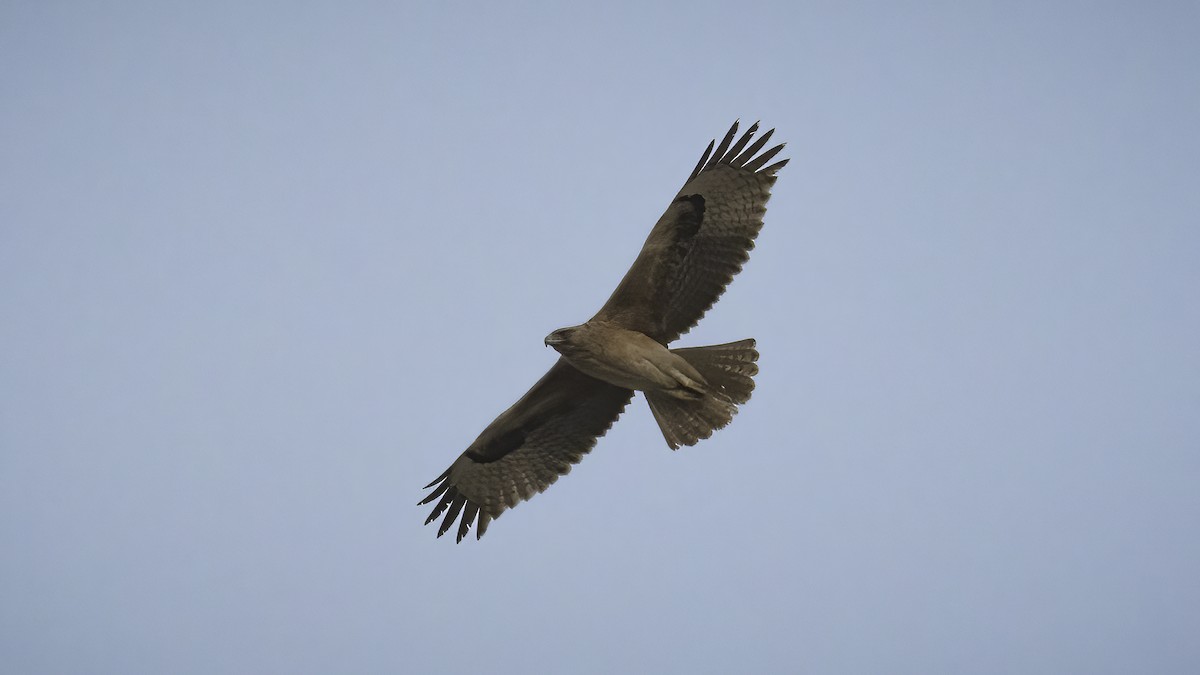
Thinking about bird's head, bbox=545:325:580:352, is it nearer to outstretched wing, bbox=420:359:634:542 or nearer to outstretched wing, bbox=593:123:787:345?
outstretched wing, bbox=593:123:787:345

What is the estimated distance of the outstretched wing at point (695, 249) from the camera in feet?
30.2

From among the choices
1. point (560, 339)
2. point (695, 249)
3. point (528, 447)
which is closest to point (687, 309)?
point (695, 249)

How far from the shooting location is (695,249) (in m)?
9.23

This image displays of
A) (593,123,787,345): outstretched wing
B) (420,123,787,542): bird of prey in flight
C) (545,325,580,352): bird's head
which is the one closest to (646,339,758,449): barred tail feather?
(420,123,787,542): bird of prey in flight

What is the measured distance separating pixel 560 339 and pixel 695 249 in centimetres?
125

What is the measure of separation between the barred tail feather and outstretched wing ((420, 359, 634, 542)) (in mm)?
836

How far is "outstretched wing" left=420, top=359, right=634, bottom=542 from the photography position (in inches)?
384

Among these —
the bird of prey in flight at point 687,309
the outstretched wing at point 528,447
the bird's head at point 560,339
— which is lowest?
the outstretched wing at point 528,447

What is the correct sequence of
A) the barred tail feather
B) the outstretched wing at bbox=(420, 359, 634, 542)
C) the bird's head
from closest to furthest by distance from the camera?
1. the bird's head
2. the barred tail feather
3. the outstretched wing at bbox=(420, 359, 634, 542)

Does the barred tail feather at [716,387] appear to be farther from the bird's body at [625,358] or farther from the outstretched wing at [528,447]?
the outstretched wing at [528,447]

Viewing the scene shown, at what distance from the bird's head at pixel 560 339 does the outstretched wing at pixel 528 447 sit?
0.72m

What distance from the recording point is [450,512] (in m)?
10.2

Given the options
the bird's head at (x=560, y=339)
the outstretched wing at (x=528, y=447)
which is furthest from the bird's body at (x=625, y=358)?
the outstretched wing at (x=528, y=447)

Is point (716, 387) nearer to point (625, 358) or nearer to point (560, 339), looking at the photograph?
point (625, 358)
